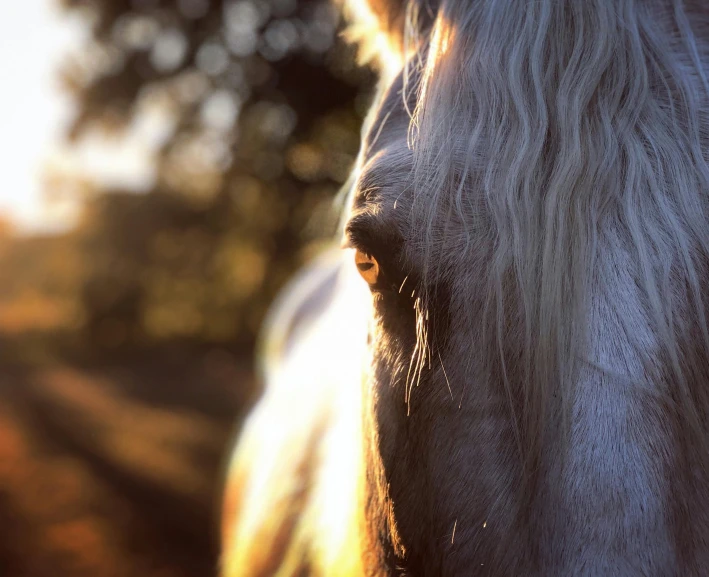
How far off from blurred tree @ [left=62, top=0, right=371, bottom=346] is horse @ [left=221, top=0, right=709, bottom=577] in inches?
194

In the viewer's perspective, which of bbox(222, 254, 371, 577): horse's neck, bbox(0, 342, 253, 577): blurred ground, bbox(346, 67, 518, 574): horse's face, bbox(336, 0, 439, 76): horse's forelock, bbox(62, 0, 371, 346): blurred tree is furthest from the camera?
bbox(62, 0, 371, 346): blurred tree

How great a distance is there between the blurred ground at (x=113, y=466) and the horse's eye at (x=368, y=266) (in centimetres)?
470

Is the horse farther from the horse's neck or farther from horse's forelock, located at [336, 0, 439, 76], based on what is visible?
the horse's neck

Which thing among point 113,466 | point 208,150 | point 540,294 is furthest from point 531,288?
point 208,150

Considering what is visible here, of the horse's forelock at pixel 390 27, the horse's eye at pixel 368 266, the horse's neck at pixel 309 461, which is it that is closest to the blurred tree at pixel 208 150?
→ the horse's neck at pixel 309 461

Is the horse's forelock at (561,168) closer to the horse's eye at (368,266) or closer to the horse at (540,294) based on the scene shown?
the horse at (540,294)

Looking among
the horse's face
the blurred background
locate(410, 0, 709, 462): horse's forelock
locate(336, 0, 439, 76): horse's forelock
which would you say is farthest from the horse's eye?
the blurred background

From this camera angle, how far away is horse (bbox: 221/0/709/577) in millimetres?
792

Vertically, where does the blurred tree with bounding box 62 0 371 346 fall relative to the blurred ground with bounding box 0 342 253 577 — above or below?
above

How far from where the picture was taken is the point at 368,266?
120 cm

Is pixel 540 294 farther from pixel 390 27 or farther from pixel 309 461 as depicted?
pixel 309 461

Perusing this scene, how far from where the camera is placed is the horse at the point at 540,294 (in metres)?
0.79

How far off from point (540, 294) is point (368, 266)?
0.40 m

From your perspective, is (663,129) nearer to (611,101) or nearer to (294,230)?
(611,101)
